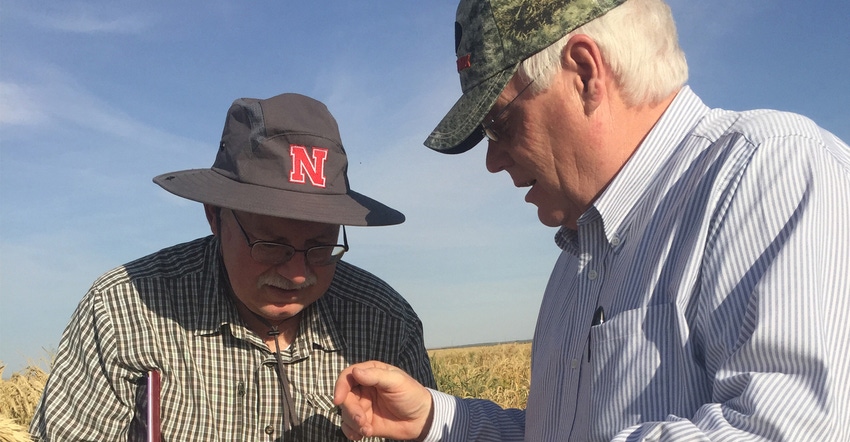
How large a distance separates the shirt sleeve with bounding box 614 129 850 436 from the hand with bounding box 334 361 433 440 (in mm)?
1146

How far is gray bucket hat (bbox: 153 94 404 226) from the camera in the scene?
337 centimetres

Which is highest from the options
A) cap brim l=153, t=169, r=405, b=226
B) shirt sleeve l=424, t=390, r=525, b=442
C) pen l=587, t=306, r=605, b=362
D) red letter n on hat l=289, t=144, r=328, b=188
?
red letter n on hat l=289, t=144, r=328, b=188

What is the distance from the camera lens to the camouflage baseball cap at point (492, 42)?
2.43m

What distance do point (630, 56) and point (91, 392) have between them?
2.69 meters

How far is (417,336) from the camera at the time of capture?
4074 mm

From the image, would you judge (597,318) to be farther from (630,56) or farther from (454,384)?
(454,384)

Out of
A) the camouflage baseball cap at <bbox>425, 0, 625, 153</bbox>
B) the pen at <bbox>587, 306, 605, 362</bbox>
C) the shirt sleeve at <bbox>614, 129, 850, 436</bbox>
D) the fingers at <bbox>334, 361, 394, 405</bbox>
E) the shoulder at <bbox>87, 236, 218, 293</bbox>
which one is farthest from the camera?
the shoulder at <bbox>87, 236, 218, 293</bbox>

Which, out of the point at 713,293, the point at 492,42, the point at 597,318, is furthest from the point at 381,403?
the point at 713,293

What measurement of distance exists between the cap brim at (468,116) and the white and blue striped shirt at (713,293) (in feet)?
1.52

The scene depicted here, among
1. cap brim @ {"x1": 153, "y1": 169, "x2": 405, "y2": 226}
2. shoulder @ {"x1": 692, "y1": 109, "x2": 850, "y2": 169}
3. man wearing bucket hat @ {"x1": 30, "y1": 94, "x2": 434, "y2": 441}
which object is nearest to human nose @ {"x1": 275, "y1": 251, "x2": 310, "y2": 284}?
man wearing bucket hat @ {"x1": 30, "y1": 94, "x2": 434, "y2": 441}

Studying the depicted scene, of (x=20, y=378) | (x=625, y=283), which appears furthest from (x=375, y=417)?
(x=20, y=378)

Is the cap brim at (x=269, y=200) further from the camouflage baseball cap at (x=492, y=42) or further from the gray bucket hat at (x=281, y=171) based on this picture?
the camouflage baseball cap at (x=492, y=42)

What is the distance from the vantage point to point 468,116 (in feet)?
8.55

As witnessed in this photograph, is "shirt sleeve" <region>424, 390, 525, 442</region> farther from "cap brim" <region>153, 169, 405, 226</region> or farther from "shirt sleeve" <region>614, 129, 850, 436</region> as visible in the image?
"shirt sleeve" <region>614, 129, 850, 436</region>
